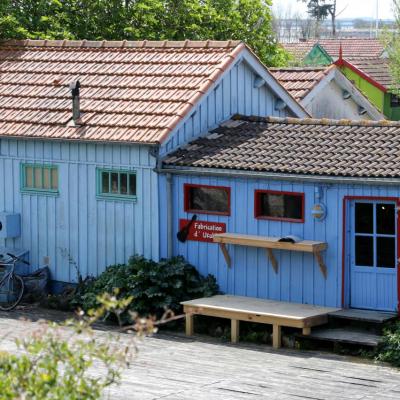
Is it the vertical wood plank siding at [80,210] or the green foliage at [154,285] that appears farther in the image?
the vertical wood plank siding at [80,210]

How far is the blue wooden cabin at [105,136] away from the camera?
1884cm

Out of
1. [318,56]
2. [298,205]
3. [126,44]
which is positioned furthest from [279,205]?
[318,56]

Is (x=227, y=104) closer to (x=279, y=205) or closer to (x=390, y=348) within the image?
(x=279, y=205)

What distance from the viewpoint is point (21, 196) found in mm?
20266

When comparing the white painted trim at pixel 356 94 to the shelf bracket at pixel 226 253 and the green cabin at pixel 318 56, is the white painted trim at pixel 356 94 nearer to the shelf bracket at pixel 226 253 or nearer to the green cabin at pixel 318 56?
the shelf bracket at pixel 226 253

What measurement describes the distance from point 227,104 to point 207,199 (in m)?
2.37

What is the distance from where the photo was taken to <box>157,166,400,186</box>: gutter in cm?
1639

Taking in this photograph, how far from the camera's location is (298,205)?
17.4m

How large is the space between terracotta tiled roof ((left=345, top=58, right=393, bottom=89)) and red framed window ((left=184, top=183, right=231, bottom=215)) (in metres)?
26.3

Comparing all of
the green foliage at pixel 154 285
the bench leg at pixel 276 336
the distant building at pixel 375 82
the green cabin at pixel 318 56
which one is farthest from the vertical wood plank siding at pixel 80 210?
the green cabin at pixel 318 56

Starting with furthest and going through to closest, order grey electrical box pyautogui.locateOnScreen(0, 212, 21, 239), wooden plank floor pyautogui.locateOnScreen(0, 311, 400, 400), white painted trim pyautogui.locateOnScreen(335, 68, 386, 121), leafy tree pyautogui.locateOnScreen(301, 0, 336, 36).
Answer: leafy tree pyautogui.locateOnScreen(301, 0, 336, 36) < white painted trim pyautogui.locateOnScreen(335, 68, 386, 121) < grey electrical box pyautogui.locateOnScreen(0, 212, 21, 239) < wooden plank floor pyautogui.locateOnScreen(0, 311, 400, 400)

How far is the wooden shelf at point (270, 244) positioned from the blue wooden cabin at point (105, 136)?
1.28m

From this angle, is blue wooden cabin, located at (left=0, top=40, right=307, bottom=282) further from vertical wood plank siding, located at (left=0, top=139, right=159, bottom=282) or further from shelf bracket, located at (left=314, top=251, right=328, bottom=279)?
shelf bracket, located at (left=314, top=251, right=328, bottom=279)

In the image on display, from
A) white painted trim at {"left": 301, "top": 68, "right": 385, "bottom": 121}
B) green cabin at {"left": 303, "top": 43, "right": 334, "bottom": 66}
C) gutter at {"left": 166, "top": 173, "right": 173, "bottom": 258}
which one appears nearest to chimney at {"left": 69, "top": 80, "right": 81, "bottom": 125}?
gutter at {"left": 166, "top": 173, "right": 173, "bottom": 258}
